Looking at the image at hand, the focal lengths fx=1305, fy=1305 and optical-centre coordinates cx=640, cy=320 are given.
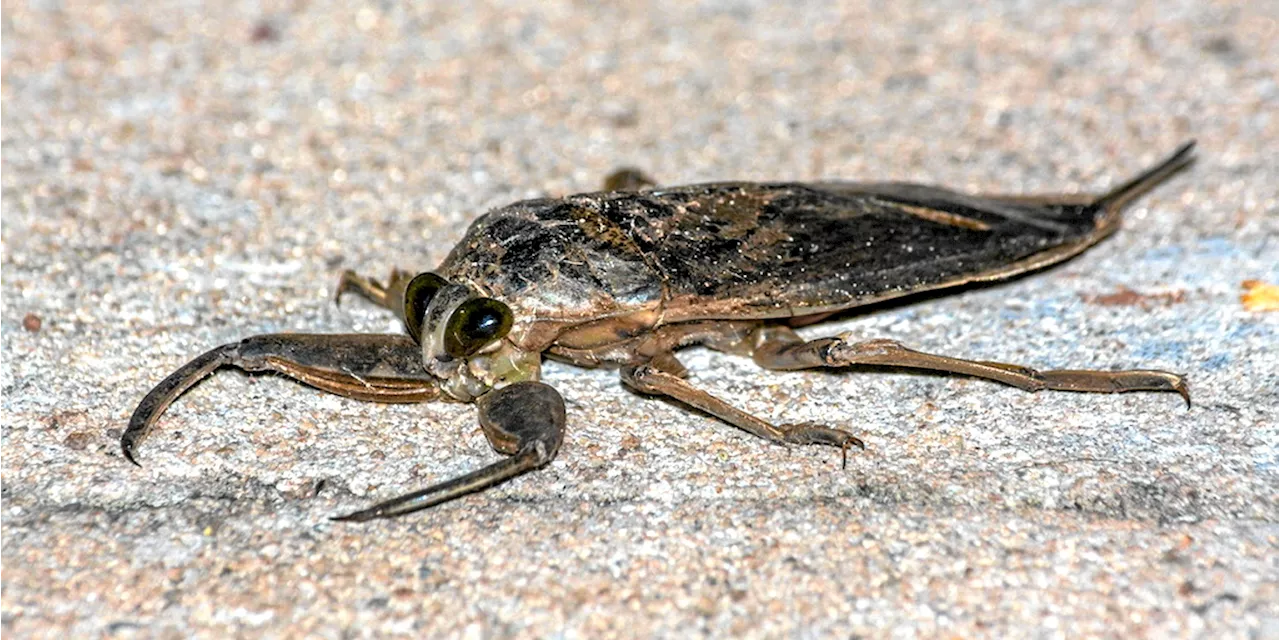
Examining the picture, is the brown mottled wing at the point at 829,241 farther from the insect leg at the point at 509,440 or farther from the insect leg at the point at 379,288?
the insect leg at the point at 379,288

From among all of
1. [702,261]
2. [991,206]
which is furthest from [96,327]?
[991,206]

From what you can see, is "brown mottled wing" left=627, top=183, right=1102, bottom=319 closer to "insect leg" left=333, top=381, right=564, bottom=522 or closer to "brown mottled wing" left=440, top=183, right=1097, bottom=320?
"brown mottled wing" left=440, top=183, right=1097, bottom=320

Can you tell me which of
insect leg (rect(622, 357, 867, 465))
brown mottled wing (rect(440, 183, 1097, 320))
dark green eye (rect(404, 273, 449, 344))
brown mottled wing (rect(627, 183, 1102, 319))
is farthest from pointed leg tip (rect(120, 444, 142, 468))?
brown mottled wing (rect(627, 183, 1102, 319))

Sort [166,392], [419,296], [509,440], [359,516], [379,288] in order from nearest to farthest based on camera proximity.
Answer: [359,516] < [509,440] < [166,392] < [419,296] < [379,288]

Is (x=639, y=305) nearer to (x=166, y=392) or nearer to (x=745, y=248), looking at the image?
(x=745, y=248)

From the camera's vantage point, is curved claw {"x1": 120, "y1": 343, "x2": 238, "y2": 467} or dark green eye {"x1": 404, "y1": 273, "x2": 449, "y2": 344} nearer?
curved claw {"x1": 120, "y1": 343, "x2": 238, "y2": 467}

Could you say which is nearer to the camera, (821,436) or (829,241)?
(821,436)

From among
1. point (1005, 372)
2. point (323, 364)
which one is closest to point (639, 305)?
point (323, 364)

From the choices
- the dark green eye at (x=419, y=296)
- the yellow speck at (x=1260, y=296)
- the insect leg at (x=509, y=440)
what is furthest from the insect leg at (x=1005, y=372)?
the dark green eye at (x=419, y=296)
